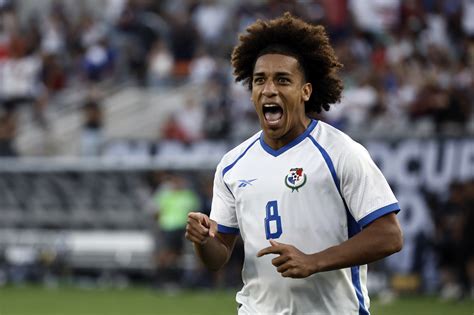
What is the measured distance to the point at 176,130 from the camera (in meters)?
19.7

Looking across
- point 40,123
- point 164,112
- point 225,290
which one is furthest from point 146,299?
point 40,123

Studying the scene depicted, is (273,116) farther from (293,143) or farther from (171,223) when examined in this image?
(171,223)

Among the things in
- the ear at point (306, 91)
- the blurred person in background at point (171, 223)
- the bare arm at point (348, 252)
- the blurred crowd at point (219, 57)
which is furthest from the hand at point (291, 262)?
the blurred person in background at point (171, 223)

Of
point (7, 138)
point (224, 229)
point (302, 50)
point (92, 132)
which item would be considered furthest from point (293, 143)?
point (7, 138)

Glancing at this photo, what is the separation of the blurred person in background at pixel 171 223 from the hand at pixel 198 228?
38.9ft

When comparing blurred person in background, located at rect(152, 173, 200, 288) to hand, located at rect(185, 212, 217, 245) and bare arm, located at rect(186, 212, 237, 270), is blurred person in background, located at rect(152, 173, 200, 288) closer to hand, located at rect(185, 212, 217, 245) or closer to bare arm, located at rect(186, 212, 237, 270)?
bare arm, located at rect(186, 212, 237, 270)

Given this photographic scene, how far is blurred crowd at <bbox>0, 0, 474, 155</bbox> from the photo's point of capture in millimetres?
17484

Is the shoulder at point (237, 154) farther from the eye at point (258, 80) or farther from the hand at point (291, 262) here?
the hand at point (291, 262)

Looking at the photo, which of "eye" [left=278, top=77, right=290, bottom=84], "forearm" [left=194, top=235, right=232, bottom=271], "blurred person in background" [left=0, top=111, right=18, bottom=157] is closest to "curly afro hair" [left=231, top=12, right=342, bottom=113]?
"eye" [left=278, top=77, right=290, bottom=84]

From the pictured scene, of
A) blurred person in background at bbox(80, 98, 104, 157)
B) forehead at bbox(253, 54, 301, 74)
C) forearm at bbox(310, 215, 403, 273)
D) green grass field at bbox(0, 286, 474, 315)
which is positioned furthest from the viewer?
blurred person in background at bbox(80, 98, 104, 157)

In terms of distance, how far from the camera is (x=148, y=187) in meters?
19.2

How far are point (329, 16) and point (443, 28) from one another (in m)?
2.15

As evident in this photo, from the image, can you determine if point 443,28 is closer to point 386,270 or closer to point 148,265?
point 386,270

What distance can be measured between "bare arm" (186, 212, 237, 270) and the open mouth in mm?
615
